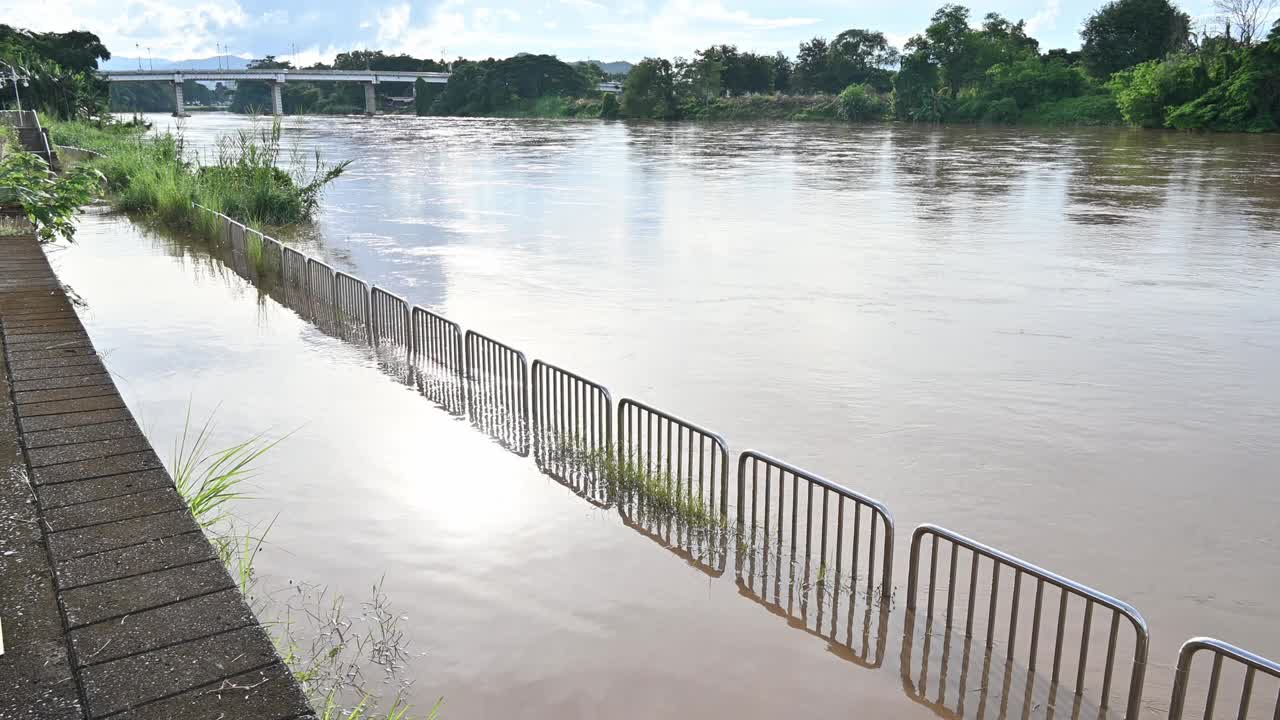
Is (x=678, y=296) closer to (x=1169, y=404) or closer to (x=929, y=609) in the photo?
(x=1169, y=404)

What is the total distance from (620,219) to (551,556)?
19.7 metres

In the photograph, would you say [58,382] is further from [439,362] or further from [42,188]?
[439,362]

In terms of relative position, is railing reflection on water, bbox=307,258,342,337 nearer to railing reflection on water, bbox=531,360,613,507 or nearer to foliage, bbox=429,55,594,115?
railing reflection on water, bbox=531,360,613,507

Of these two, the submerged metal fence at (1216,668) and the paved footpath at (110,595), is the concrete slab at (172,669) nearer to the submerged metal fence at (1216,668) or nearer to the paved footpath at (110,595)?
the paved footpath at (110,595)

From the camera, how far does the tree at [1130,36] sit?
92750mm

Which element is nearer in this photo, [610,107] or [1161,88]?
[1161,88]

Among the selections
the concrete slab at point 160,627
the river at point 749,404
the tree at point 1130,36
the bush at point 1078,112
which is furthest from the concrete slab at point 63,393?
the tree at point 1130,36

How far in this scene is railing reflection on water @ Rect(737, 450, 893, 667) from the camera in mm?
5780

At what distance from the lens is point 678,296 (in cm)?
1605

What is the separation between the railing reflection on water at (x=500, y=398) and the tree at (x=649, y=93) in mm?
110975

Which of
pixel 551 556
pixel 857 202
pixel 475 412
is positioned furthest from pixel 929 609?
pixel 857 202

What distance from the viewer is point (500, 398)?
9977mm

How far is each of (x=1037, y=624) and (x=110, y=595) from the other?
160 inches

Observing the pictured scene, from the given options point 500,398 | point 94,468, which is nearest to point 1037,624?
point 94,468
